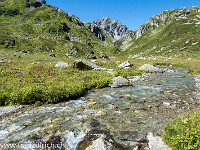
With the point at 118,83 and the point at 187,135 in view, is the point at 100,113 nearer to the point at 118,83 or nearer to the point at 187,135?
the point at 187,135

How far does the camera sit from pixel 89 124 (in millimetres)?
7398

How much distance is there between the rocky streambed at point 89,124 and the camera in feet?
19.1

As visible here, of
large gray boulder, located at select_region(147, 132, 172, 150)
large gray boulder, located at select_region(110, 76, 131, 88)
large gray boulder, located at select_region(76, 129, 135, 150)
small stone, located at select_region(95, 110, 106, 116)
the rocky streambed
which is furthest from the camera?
large gray boulder, located at select_region(110, 76, 131, 88)

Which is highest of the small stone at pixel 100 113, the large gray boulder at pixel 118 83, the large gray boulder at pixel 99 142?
the large gray boulder at pixel 118 83

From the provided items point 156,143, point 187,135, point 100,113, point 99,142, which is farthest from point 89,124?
point 187,135

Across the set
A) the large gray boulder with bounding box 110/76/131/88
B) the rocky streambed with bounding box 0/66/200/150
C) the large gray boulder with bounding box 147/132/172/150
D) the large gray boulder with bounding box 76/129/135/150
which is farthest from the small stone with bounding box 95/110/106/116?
the large gray boulder with bounding box 110/76/131/88

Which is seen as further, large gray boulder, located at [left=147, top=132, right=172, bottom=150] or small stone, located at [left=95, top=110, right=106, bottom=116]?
small stone, located at [left=95, top=110, right=106, bottom=116]

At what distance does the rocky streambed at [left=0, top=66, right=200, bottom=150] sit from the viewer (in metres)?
5.81

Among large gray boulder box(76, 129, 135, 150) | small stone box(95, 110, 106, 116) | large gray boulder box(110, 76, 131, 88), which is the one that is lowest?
large gray boulder box(76, 129, 135, 150)

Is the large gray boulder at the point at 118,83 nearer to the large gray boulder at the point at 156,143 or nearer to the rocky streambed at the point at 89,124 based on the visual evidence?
the rocky streambed at the point at 89,124

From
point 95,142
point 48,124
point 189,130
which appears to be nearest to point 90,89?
point 48,124

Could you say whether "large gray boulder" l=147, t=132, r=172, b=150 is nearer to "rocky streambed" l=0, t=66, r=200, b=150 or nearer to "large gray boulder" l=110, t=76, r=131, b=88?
"rocky streambed" l=0, t=66, r=200, b=150

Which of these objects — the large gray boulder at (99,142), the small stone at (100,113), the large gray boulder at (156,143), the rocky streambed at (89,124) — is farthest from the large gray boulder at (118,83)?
the large gray boulder at (156,143)

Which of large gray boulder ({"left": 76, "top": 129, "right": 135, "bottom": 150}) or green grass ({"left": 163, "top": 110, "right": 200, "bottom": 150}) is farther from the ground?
green grass ({"left": 163, "top": 110, "right": 200, "bottom": 150})
